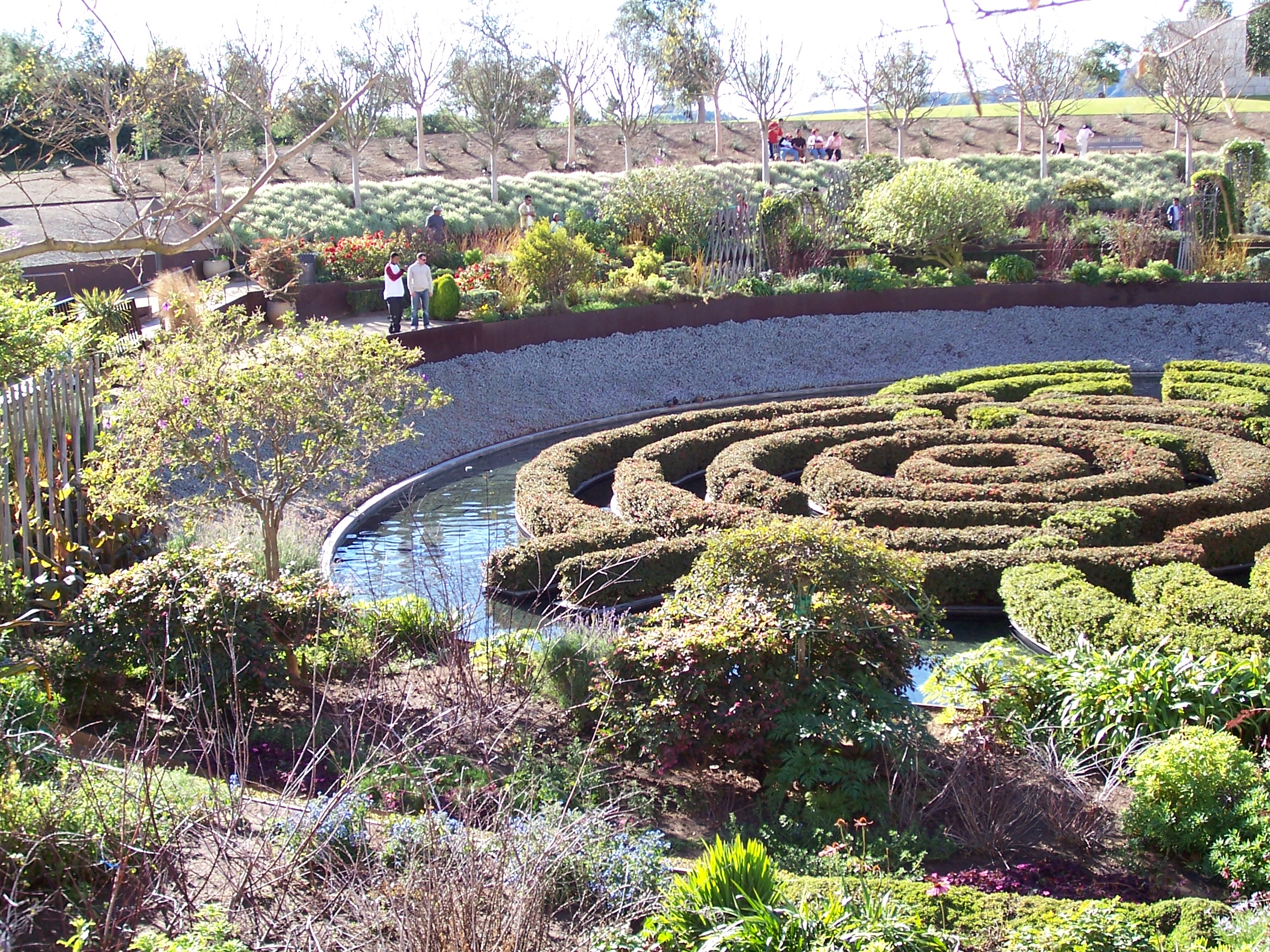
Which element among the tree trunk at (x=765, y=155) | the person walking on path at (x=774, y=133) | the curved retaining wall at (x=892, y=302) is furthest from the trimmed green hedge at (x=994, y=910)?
the person walking on path at (x=774, y=133)

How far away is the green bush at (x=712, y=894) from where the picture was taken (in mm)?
4512

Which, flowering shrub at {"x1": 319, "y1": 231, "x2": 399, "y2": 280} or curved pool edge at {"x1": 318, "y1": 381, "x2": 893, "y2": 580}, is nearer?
curved pool edge at {"x1": 318, "y1": 381, "x2": 893, "y2": 580}

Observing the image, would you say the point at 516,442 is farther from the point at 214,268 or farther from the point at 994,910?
the point at 994,910

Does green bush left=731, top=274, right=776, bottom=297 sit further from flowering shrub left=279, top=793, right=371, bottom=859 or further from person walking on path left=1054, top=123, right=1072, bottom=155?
person walking on path left=1054, top=123, right=1072, bottom=155

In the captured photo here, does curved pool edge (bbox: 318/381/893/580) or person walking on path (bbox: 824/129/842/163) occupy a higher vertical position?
person walking on path (bbox: 824/129/842/163)

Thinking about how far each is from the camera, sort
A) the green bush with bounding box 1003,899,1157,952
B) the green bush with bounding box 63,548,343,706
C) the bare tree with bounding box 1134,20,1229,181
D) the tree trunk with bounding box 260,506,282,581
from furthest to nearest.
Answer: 1. the bare tree with bounding box 1134,20,1229,181
2. the tree trunk with bounding box 260,506,282,581
3. the green bush with bounding box 63,548,343,706
4. the green bush with bounding box 1003,899,1157,952

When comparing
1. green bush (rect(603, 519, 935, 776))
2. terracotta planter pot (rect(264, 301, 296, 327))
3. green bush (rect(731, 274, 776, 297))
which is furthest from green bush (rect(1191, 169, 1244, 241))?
green bush (rect(603, 519, 935, 776))

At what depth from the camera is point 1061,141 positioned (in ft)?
125

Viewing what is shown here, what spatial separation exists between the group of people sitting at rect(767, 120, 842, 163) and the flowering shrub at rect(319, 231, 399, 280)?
1939 cm

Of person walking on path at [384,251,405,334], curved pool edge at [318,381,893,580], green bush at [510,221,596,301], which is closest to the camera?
curved pool edge at [318,381,893,580]

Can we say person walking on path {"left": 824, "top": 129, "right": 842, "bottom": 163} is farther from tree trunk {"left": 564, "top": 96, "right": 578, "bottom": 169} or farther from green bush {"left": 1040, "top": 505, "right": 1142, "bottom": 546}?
green bush {"left": 1040, "top": 505, "right": 1142, "bottom": 546}

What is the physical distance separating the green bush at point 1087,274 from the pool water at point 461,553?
1232 centimetres

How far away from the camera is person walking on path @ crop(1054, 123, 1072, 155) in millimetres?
38031

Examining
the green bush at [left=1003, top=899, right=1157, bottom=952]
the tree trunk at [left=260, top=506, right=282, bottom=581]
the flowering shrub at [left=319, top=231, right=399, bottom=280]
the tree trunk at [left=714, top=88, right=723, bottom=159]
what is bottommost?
the green bush at [left=1003, top=899, right=1157, bottom=952]
